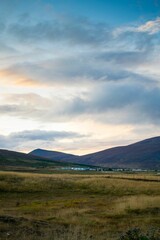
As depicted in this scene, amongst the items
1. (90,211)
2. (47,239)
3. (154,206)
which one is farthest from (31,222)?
(154,206)

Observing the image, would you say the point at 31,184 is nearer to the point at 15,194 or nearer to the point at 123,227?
the point at 15,194

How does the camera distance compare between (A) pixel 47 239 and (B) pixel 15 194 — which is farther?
(B) pixel 15 194

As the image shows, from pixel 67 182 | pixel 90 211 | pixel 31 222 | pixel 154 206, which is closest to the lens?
pixel 31 222

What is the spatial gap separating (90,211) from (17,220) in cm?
1034

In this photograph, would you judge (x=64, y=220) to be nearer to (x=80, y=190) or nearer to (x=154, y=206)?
(x=154, y=206)

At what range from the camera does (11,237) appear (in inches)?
663

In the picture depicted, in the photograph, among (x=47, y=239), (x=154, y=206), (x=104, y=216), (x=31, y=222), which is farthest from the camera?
(x=154, y=206)

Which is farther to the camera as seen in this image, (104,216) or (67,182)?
(67,182)

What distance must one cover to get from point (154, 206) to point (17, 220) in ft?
50.0

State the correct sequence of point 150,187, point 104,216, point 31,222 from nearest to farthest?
point 31,222
point 104,216
point 150,187

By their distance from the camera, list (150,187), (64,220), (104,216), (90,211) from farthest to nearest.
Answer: (150,187) < (90,211) < (104,216) < (64,220)

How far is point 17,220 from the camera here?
2248 cm

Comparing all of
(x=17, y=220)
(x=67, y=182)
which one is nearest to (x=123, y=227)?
(x=17, y=220)

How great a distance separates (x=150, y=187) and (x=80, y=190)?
417 inches
